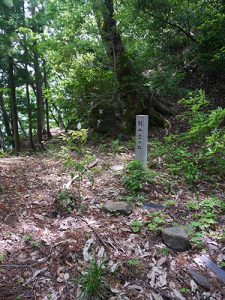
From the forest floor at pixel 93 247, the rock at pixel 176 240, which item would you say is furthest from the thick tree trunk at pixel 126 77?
the rock at pixel 176 240

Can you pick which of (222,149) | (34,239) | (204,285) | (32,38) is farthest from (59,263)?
(32,38)

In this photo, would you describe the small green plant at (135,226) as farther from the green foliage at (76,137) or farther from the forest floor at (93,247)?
the green foliage at (76,137)

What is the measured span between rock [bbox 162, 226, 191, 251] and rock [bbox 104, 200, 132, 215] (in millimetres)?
688

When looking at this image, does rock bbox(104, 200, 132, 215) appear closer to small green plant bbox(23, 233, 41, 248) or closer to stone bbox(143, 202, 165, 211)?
stone bbox(143, 202, 165, 211)

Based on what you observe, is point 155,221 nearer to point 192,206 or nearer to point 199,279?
point 192,206

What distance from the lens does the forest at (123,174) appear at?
9.71 ft

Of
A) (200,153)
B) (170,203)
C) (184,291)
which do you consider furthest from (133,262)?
(200,153)

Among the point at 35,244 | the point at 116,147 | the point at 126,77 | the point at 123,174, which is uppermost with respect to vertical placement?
the point at 126,77

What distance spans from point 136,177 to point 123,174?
0.48m

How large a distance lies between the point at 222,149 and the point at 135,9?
5183 millimetres

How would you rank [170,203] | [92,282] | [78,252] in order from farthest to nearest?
[170,203]
[78,252]
[92,282]

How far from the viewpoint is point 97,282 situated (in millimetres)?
2639

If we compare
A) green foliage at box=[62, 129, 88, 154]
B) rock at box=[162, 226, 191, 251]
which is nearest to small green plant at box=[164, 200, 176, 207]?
rock at box=[162, 226, 191, 251]

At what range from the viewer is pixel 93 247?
3.28 m
